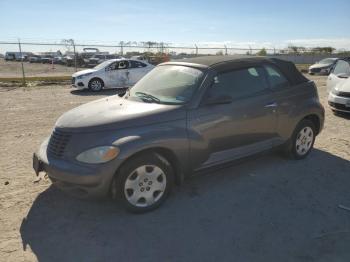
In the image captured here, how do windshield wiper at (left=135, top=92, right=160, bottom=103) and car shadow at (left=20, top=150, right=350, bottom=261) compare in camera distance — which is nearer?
car shadow at (left=20, top=150, right=350, bottom=261)

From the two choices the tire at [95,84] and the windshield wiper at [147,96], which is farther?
the tire at [95,84]

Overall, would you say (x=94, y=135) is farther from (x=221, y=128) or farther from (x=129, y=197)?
(x=221, y=128)

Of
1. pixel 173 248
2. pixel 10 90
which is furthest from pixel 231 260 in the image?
pixel 10 90

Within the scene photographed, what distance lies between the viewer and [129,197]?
401 centimetres

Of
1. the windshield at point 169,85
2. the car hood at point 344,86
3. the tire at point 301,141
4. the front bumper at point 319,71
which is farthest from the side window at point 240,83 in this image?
the front bumper at point 319,71

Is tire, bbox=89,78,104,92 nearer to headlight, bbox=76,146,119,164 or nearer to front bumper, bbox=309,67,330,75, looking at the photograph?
headlight, bbox=76,146,119,164

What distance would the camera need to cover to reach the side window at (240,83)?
184 inches

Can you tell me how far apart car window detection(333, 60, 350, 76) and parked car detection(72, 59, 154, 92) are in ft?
28.0

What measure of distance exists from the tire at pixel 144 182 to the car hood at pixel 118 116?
0.41 meters

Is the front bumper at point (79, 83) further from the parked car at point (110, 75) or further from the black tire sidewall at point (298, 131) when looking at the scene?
the black tire sidewall at point (298, 131)

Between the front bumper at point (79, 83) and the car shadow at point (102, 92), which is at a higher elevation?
the front bumper at point (79, 83)

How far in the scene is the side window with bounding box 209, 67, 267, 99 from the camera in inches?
184

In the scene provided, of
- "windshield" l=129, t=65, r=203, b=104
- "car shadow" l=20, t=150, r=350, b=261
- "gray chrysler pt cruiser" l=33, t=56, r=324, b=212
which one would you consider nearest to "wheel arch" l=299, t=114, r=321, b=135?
"gray chrysler pt cruiser" l=33, t=56, r=324, b=212

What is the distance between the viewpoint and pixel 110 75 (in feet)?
51.8
